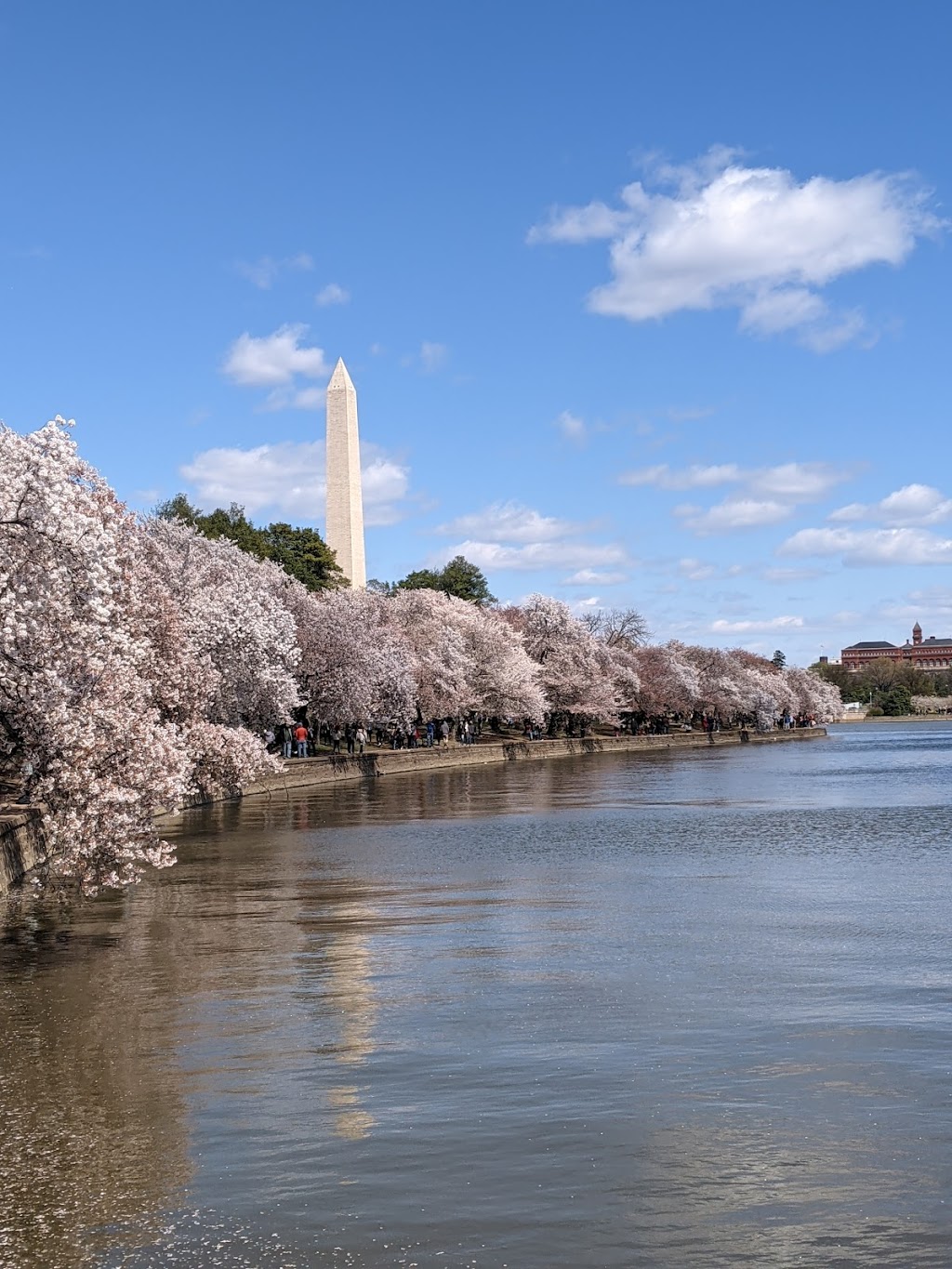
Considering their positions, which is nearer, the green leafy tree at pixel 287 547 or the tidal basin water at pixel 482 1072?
the tidal basin water at pixel 482 1072

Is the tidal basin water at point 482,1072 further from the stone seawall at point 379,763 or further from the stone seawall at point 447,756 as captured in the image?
the stone seawall at point 447,756

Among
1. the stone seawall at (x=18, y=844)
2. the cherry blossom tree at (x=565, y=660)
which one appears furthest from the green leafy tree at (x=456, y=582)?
the stone seawall at (x=18, y=844)

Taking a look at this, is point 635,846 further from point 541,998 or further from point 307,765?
point 307,765

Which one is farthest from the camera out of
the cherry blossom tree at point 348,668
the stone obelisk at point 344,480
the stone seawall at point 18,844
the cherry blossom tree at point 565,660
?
the cherry blossom tree at point 565,660

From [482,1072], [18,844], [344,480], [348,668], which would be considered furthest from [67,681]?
[344,480]

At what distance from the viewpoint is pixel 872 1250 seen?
719cm

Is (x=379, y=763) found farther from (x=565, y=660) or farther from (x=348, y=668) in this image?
(x=565, y=660)

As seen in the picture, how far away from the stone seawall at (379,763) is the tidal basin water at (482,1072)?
6.42 feet

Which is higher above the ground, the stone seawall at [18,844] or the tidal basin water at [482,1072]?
the stone seawall at [18,844]

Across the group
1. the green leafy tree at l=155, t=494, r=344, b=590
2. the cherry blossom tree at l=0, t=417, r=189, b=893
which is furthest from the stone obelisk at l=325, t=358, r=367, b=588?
the cherry blossom tree at l=0, t=417, r=189, b=893

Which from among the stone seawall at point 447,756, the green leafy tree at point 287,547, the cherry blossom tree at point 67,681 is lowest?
the stone seawall at point 447,756

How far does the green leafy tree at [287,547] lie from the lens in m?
83.1

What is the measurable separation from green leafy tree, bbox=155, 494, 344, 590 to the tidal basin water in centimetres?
6034

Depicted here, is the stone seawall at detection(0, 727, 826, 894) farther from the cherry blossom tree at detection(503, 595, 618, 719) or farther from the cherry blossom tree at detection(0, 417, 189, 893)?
the cherry blossom tree at detection(503, 595, 618, 719)
